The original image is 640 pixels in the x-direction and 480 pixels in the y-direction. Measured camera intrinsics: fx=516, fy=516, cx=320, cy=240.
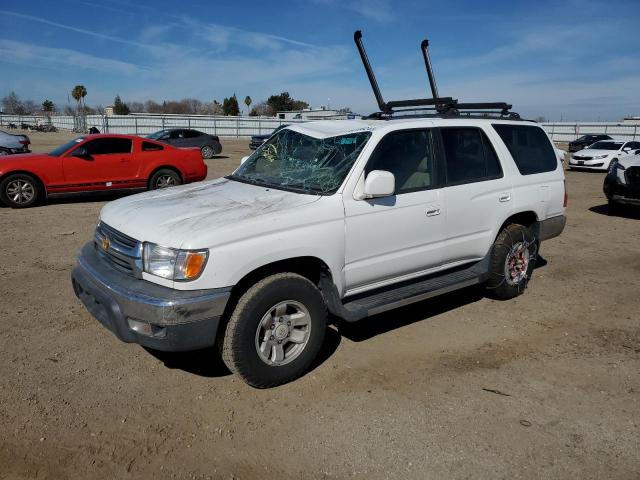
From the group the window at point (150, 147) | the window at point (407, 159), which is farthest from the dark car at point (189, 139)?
the window at point (407, 159)

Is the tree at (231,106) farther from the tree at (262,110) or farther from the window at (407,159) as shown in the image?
the window at (407,159)

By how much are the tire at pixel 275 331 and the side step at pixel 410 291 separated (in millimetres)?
287

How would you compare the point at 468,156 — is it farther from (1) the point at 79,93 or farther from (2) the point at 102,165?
(1) the point at 79,93

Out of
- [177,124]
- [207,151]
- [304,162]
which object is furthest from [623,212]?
[177,124]

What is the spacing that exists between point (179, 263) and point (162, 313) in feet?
1.05

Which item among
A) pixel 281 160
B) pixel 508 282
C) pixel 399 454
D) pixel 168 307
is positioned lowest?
pixel 399 454

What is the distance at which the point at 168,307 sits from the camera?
3.12 meters

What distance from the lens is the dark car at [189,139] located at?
896 inches

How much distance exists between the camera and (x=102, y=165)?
10.7 m

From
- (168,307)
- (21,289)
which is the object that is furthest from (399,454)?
(21,289)

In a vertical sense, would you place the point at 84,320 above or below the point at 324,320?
below

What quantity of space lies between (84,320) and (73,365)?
0.87 m

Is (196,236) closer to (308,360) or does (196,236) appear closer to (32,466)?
(308,360)

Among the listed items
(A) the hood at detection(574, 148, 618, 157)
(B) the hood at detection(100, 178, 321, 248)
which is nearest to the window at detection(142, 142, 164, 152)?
(B) the hood at detection(100, 178, 321, 248)
